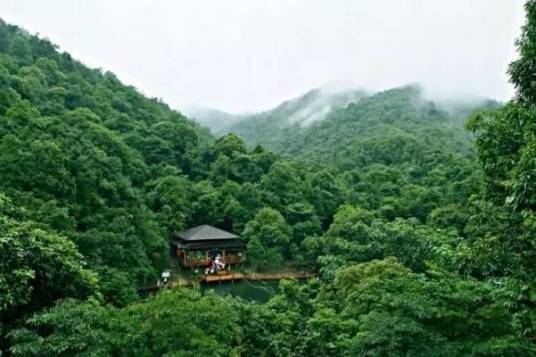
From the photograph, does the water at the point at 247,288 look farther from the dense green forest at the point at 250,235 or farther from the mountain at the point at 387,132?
the mountain at the point at 387,132

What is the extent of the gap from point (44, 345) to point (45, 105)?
28.0 meters

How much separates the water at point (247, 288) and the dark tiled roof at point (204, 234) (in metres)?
2.89

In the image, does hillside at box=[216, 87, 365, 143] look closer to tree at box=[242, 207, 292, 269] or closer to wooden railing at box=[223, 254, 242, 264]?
tree at box=[242, 207, 292, 269]

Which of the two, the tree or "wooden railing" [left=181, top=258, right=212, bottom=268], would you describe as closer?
"wooden railing" [left=181, top=258, right=212, bottom=268]

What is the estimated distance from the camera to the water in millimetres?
24141

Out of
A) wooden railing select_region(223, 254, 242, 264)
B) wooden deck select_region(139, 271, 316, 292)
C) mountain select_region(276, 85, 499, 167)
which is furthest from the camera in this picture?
mountain select_region(276, 85, 499, 167)

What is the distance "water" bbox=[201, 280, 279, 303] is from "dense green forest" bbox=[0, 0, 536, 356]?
1.56 meters

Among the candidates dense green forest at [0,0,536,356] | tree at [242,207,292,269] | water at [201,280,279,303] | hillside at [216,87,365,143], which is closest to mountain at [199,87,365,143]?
hillside at [216,87,365,143]

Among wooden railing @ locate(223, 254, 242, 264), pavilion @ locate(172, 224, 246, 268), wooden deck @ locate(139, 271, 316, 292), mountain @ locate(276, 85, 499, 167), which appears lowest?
wooden deck @ locate(139, 271, 316, 292)

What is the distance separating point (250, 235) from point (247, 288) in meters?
3.75

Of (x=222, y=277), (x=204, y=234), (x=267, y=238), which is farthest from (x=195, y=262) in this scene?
(x=267, y=238)

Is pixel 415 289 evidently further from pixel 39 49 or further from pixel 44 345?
pixel 39 49

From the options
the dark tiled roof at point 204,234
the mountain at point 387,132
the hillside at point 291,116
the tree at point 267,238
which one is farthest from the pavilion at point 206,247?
the hillside at point 291,116

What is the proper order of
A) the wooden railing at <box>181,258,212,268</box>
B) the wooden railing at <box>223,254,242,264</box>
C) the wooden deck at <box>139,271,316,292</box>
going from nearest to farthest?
the wooden deck at <box>139,271,316,292</box>
the wooden railing at <box>181,258,212,268</box>
the wooden railing at <box>223,254,242,264</box>
